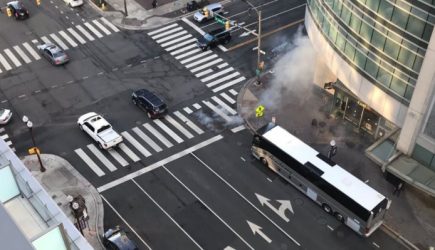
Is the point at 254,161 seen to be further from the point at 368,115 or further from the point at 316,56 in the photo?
the point at 316,56

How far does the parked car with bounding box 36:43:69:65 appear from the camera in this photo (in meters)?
61.7

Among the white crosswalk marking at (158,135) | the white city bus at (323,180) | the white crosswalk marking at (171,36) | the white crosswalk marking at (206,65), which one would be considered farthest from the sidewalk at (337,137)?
the white crosswalk marking at (171,36)

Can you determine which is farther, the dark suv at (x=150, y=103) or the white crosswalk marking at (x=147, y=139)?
the dark suv at (x=150, y=103)

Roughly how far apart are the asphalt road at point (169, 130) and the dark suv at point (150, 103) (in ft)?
3.45

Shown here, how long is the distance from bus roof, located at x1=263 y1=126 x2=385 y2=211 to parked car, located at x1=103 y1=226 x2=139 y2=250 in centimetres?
1523

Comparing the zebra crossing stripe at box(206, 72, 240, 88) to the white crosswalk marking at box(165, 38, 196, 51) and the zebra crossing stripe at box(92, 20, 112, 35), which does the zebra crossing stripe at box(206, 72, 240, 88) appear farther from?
the zebra crossing stripe at box(92, 20, 112, 35)

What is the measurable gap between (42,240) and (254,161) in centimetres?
3009

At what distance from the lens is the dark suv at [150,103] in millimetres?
53875

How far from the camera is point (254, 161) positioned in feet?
162

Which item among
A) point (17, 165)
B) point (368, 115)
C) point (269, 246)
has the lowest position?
point (269, 246)

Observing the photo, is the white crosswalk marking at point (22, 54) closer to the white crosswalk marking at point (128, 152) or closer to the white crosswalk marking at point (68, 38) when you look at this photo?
the white crosswalk marking at point (68, 38)

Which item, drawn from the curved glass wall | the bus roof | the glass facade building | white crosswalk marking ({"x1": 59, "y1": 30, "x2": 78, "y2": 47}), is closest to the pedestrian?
the glass facade building

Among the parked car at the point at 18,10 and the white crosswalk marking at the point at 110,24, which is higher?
the parked car at the point at 18,10

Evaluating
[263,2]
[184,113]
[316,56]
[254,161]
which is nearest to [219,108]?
[184,113]
